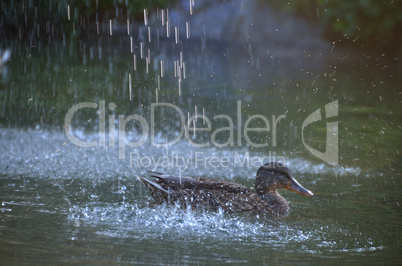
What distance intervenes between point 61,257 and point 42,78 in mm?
9661

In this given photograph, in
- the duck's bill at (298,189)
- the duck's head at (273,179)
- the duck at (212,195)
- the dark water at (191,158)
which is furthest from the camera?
the duck's head at (273,179)

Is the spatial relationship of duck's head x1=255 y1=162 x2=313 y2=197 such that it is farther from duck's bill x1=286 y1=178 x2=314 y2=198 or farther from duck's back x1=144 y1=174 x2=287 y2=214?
duck's back x1=144 y1=174 x2=287 y2=214

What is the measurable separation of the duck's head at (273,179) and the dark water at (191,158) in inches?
9.8

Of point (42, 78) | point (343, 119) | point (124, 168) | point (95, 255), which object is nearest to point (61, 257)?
point (95, 255)

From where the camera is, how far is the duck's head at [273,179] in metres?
6.16

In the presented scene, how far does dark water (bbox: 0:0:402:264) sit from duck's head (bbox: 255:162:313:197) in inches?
9.8

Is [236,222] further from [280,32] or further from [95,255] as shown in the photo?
[280,32]

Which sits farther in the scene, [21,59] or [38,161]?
[21,59]

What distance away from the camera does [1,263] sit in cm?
349

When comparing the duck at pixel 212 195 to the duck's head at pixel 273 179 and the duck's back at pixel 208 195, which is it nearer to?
the duck's back at pixel 208 195

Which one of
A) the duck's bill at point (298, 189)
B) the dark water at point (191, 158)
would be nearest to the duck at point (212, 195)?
the duck's bill at point (298, 189)

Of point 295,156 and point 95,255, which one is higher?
point 295,156

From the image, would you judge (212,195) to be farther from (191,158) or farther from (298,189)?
(191,158)

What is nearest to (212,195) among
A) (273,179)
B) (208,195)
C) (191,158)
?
(208,195)
